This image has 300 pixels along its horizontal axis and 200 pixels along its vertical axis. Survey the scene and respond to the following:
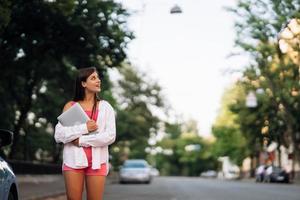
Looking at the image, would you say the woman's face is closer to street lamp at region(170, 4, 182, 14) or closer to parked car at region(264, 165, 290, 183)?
street lamp at region(170, 4, 182, 14)

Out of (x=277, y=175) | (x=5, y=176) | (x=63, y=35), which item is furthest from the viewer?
(x=277, y=175)

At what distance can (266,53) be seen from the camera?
45500mm

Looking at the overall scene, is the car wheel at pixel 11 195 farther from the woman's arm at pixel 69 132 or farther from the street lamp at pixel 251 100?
the street lamp at pixel 251 100

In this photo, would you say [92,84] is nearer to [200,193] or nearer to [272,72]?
[200,193]

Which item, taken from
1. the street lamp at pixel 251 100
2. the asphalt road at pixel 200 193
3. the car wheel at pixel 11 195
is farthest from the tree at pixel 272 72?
the car wheel at pixel 11 195

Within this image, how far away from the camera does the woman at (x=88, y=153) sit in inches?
223

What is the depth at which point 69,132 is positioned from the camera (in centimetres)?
573

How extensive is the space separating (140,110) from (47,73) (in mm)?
33150

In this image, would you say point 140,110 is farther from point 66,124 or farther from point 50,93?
point 66,124

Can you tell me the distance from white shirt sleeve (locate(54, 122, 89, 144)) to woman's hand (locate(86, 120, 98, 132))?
1.0 inches

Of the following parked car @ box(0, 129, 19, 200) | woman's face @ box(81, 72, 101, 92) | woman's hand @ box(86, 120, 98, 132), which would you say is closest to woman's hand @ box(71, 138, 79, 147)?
woman's hand @ box(86, 120, 98, 132)

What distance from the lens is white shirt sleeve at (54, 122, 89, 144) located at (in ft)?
18.7

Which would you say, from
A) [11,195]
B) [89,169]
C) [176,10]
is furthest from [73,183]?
[176,10]

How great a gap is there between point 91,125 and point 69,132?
183 mm
